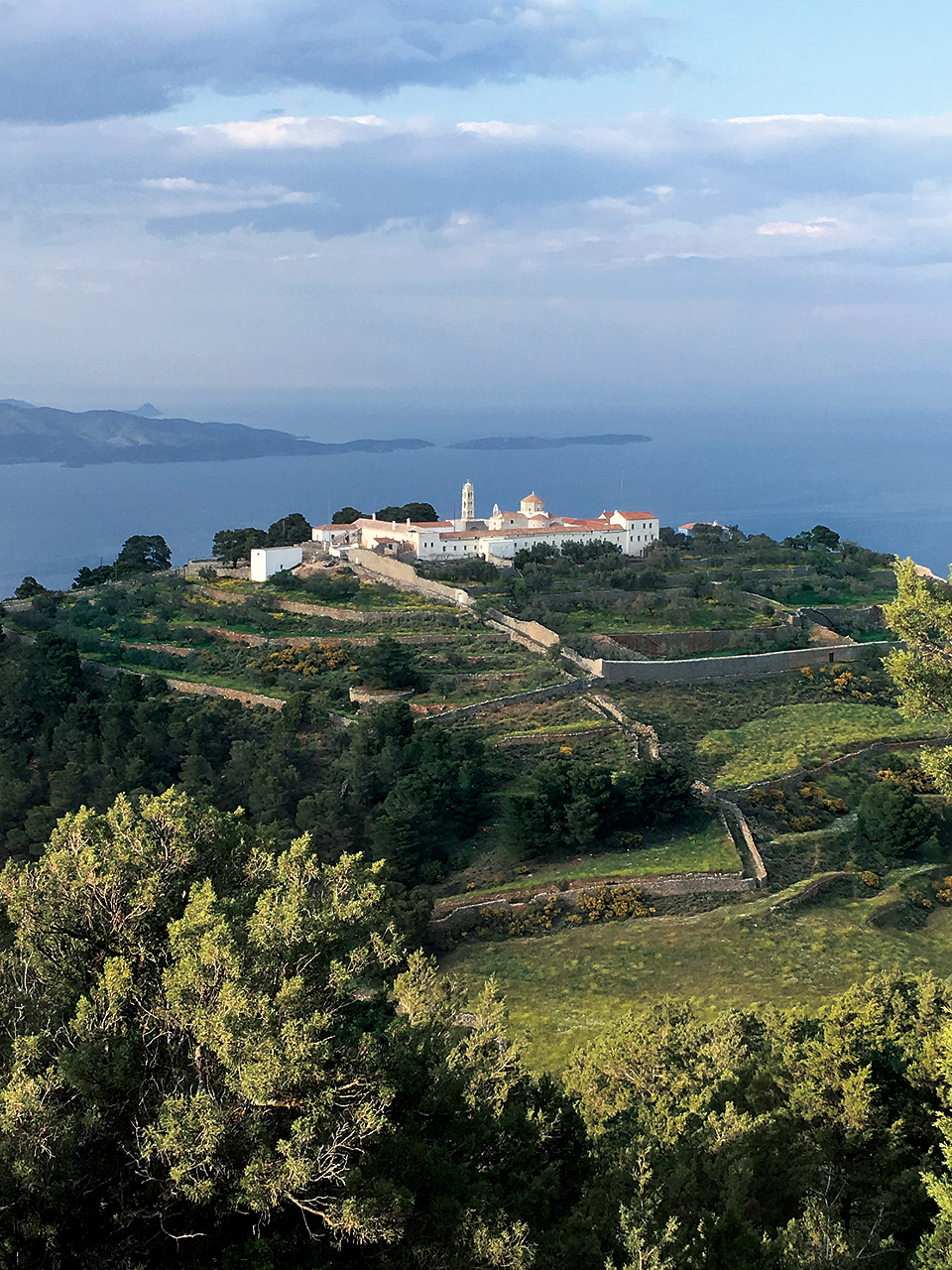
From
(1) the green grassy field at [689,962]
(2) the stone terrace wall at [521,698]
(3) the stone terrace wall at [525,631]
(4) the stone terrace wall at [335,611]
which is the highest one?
(4) the stone terrace wall at [335,611]

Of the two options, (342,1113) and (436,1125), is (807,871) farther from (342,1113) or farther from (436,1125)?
(342,1113)

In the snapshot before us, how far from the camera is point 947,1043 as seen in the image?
1018cm

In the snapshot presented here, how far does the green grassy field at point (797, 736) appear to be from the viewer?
93.5 feet

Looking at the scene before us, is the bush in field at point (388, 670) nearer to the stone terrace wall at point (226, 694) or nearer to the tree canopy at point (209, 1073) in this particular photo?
the stone terrace wall at point (226, 694)

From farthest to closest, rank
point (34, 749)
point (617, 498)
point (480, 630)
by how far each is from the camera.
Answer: point (617, 498), point (480, 630), point (34, 749)

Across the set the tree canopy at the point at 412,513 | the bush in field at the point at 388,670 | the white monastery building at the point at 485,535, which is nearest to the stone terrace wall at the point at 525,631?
the bush in field at the point at 388,670

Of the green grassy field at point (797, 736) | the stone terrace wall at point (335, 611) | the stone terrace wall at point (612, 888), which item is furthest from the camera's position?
the stone terrace wall at point (335, 611)

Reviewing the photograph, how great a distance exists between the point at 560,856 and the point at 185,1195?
17.9 m

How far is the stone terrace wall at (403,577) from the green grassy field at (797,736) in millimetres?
12899

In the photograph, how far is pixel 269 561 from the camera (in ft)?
151

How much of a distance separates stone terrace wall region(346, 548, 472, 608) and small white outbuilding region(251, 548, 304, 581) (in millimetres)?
2735

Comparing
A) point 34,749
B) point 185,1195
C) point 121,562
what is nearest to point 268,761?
point 34,749

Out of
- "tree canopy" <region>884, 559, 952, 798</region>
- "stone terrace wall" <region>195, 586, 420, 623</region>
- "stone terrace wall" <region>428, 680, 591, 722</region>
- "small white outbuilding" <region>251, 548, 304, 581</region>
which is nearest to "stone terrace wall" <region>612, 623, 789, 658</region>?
"stone terrace wall" <region>428, 680, 591, 722</region>

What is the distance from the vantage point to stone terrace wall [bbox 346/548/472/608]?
41.4 meters
